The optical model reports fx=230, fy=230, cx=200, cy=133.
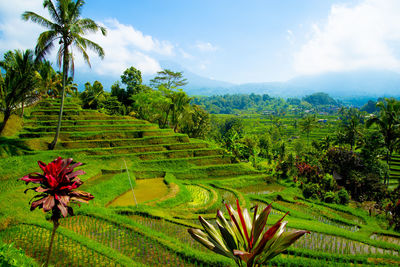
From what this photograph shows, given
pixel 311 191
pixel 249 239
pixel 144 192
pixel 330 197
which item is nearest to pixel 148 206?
pixel 144 192

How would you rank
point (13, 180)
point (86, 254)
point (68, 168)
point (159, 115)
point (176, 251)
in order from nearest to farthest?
point (68, 168), point (86, 254), point (176, 251), point (13, 180), point (159, 115)

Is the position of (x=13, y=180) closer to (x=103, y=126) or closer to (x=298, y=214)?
(x=103, y=126)

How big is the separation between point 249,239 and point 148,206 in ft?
25.1

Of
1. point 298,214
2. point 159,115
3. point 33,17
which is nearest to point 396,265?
point 298,214

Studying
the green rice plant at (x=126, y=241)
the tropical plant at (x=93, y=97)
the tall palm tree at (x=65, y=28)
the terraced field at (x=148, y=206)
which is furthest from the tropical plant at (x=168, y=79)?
the green rice plant at (x=126, y=241)

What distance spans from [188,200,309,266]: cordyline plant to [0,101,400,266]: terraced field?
3310 millimetres

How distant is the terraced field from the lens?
5.56 metres

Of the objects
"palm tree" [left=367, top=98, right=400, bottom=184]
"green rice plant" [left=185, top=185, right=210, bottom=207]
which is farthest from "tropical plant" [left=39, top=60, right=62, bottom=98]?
"palm tree" [left=367, top=98, right=400, bottom=184]

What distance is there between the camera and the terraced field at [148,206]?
5.56 metres

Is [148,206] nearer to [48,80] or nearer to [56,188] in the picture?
[56,188]

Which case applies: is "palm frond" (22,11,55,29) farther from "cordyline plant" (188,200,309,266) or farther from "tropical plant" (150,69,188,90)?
"tropical plant" (150,69,188,90)

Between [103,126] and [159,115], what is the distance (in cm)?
1168

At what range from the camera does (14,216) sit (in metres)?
6.45

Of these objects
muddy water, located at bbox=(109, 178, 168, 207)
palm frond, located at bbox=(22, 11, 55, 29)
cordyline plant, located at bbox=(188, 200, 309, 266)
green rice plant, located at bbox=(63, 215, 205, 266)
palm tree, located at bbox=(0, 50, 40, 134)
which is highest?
palm frond, located at bbox=(22, 11, 55, 29)
